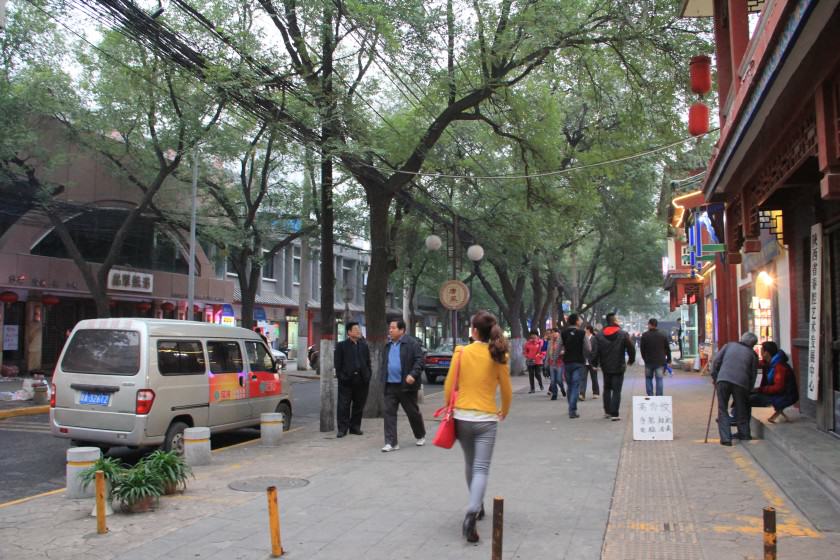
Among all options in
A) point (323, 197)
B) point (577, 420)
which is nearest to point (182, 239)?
point (323, 197)

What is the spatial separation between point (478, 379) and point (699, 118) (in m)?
7.22

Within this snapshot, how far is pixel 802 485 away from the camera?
6.56m

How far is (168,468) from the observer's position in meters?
6.60

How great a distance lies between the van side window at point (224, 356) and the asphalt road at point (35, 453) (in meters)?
1.29

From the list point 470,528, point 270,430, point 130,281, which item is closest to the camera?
point 470,528

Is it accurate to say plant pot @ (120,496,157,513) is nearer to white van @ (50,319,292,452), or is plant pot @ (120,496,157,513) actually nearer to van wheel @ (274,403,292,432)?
white van @ (50,319,292,452)

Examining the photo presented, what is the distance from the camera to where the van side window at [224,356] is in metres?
9.61

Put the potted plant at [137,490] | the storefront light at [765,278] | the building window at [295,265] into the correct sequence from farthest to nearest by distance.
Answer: the building window at [295,265]
the storefront light at [765,278]
the potted plant at [137,490]

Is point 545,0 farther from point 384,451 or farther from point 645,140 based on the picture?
point 384,451

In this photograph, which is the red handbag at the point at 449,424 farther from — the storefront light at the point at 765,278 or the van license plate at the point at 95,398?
the storefront light at the point at 765,278

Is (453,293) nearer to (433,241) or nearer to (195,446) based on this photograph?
(433,241)

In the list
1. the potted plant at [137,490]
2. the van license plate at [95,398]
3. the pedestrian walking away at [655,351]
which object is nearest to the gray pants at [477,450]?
the potted plant at [137,490]

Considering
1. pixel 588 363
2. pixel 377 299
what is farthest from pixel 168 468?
pixel 588 363

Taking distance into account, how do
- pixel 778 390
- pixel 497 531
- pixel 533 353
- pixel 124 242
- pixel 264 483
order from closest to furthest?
pixel 497 531 < pixel 264 483 < pixel 778 390 < pixel 533 353 < pixel 124 242
